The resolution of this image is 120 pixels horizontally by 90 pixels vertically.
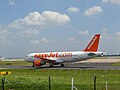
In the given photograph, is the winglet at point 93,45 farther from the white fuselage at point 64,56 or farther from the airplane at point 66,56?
the white fuselage at point 64,56

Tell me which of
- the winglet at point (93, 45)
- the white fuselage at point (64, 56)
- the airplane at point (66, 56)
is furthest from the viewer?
the winglet at point (93, 45)

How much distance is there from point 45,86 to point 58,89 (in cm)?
158

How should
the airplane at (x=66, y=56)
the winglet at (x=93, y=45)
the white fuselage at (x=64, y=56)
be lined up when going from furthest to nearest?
the winglet at (x=93, y=45), the airplane at (x=66, y=56), the white fuselage at (x=64, y=56)

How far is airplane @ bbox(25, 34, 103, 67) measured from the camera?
75519 millimetres

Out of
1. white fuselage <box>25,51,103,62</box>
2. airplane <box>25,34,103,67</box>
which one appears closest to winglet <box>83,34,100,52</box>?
airplane <box>25,34,103,67</box>

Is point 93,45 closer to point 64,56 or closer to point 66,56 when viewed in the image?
point 66,56

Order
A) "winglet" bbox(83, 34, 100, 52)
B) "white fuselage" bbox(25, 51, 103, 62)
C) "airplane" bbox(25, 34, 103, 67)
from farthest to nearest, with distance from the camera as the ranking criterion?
"winglet" bbox(83, 34, 100, 52), "airplane" bbox(25, 34, 103, 67), "white fuselage" bbox(25, 51, 103, 62)

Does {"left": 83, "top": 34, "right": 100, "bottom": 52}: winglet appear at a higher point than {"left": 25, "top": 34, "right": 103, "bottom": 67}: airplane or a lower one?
higher

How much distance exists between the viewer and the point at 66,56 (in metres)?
78.9

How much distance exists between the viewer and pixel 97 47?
75812 mm

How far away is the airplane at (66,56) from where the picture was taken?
75519 mm

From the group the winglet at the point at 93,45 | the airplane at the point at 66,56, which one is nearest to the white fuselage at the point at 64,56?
the airplane at the point at 66,56

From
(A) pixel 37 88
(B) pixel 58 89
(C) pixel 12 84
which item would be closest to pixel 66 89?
(B) pixel 58 89

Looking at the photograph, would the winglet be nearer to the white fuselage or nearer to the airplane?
the airplane
